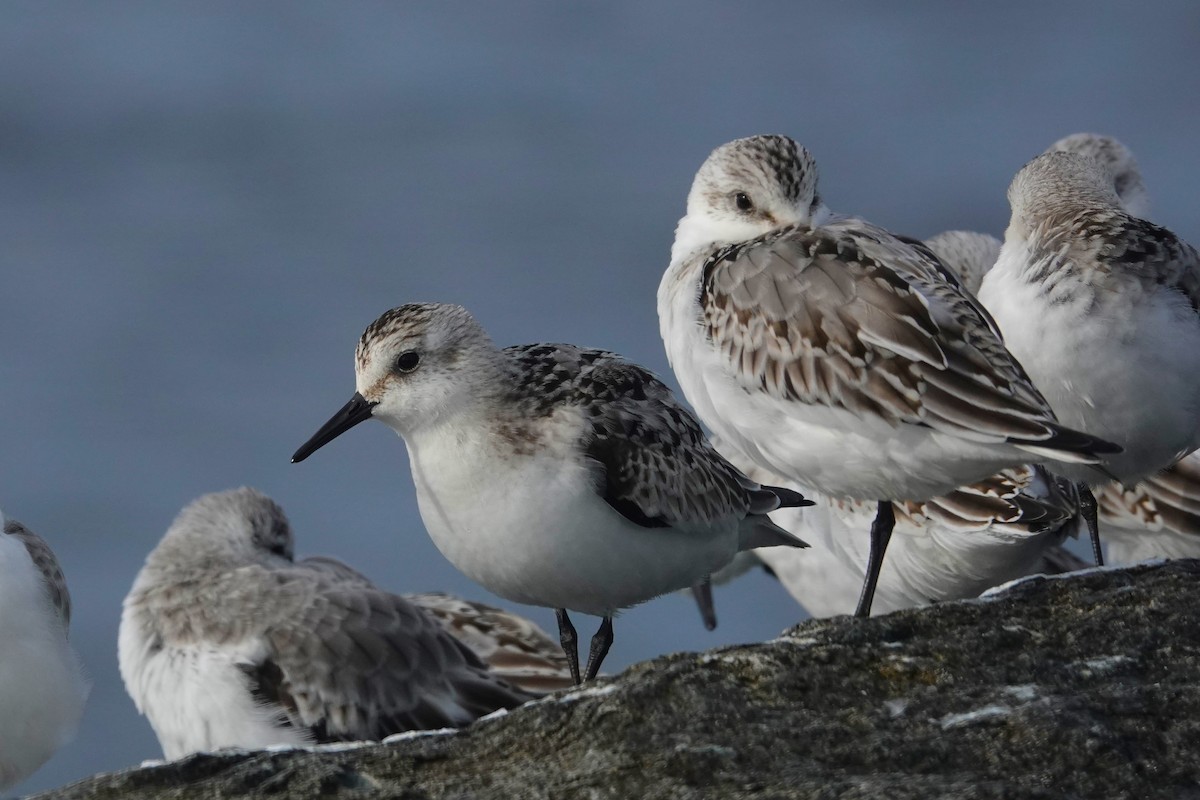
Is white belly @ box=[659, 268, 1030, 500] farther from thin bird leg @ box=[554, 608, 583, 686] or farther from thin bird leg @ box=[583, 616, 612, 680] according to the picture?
thin bird leg @ box=[554, 608, 583, 686]

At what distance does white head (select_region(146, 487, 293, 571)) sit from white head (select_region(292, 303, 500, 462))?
0.55 metres

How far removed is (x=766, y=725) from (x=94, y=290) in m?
17.3

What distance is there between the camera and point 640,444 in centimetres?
713

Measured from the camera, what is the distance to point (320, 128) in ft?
76.2

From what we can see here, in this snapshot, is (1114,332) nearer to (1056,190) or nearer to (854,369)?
(1056,190)

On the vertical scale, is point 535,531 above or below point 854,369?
below

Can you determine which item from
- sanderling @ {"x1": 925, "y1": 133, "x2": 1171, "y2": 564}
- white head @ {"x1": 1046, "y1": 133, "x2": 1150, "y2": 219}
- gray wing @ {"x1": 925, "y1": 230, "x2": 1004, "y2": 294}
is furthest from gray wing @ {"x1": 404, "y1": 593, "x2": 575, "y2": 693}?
white head @ {"x1": 1046, "y1": 133, "x2": 1150, "y2": 219}

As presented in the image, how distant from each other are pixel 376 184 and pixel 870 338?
662 inches

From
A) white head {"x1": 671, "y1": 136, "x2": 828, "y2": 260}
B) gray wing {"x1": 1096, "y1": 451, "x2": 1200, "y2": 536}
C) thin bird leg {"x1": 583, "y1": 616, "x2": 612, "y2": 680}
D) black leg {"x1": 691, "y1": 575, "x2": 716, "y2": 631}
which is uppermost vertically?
white head {"x1": 671, "y1": 136, "x2": 828, "y2": 260}

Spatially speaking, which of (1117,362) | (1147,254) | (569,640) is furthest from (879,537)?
(1147,254)

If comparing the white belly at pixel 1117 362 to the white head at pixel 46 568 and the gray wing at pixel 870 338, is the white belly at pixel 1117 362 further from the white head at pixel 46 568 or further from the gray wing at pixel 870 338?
the white head at pixel 46 568

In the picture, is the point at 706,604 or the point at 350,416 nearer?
the point at 350,416

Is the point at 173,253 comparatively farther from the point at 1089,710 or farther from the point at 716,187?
the point at 1089,710

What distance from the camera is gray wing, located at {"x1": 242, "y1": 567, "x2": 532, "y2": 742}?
6598 millimetres
